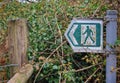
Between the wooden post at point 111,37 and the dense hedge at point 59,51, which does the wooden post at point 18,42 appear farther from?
the wooden post at point 111,37

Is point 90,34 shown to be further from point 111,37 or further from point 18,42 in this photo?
point 18,42

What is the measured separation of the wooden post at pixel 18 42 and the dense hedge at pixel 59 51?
19 centimetres

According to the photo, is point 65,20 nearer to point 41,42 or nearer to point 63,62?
A: point 41,42

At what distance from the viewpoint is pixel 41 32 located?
3.48m

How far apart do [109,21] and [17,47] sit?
101 centimetres

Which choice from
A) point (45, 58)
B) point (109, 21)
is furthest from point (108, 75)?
point (45, 58)

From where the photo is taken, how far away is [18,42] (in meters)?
2.90

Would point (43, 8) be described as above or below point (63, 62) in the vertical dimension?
above

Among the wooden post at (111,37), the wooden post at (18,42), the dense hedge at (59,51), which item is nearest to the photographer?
the wooden post at (111,37)

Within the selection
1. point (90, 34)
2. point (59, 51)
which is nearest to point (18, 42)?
point (59, 51)

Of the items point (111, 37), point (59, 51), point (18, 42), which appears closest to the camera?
point (111, 37)

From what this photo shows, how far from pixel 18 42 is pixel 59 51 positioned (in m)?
0.51

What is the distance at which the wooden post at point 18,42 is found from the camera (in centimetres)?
289

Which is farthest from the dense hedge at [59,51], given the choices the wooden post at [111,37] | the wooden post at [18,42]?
the wooden post at [111,37]
